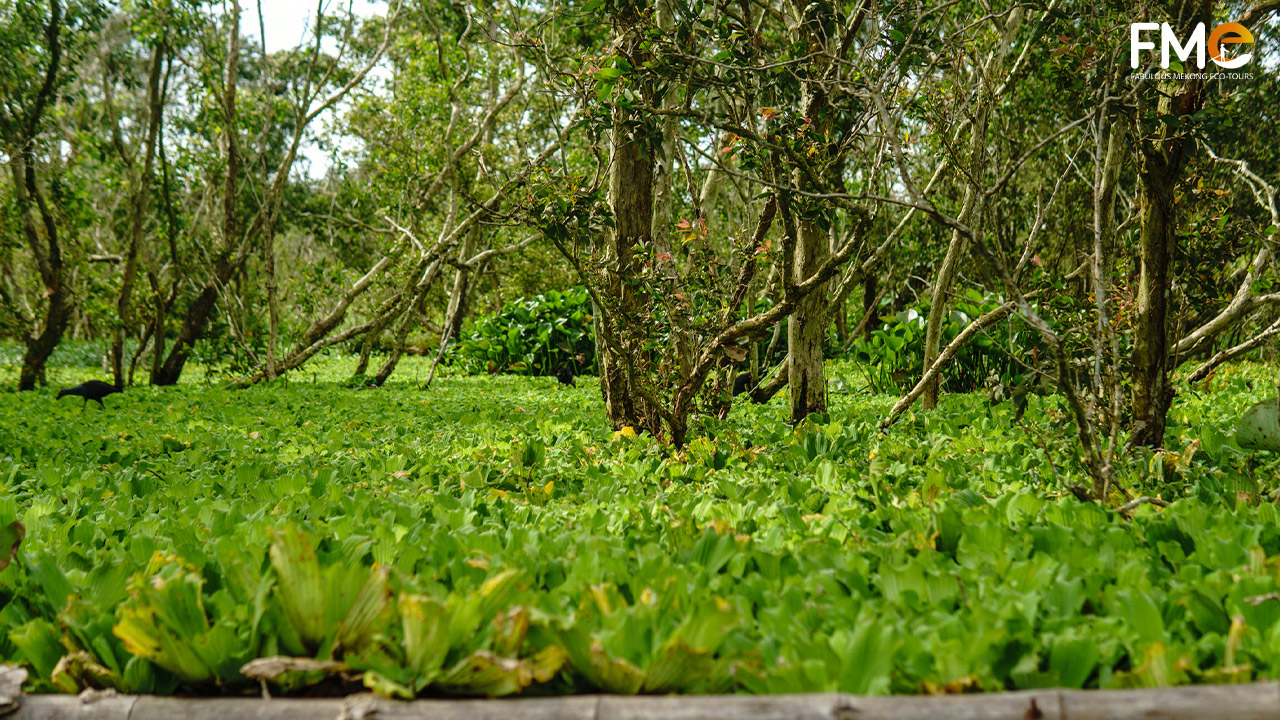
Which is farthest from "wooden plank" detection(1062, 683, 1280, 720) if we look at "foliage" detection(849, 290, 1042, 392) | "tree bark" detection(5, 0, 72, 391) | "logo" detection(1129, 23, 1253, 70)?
"tree bark" detection(5, 0, 72, 391)

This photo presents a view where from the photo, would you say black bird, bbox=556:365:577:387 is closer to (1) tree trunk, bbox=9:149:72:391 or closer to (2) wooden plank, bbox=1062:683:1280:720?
(1) tree trunk, bbox=9:149:72:391

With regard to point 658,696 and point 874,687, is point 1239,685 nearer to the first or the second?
point 874,687

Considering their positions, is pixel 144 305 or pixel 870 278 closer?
pixel 144 305

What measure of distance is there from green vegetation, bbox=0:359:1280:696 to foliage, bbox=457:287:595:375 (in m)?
6.39

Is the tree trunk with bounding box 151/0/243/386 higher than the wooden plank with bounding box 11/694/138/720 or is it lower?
higher

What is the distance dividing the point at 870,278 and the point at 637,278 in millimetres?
8380

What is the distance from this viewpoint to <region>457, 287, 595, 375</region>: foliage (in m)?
10.1

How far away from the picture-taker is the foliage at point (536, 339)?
10.1 m

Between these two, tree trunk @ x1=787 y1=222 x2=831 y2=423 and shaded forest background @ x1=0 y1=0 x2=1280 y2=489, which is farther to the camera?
tree trunk @ x1=787 y1=222 x2=831 y2=423

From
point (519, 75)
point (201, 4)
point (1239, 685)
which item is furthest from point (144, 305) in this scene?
point (1239, 685)

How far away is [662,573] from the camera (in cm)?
198

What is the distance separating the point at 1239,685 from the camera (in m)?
1.42

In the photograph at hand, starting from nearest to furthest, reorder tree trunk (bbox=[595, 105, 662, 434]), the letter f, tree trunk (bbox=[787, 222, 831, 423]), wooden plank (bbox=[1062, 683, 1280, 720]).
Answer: wooden plank (bbox=[1062, 683, 1280, 720]) < the letter f < tree trunk (bbox=[595, 105, 662, 434]) < tree trunk (bbox=[787, 222, 831, 423])

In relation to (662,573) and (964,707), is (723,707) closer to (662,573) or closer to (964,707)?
(964,707)
